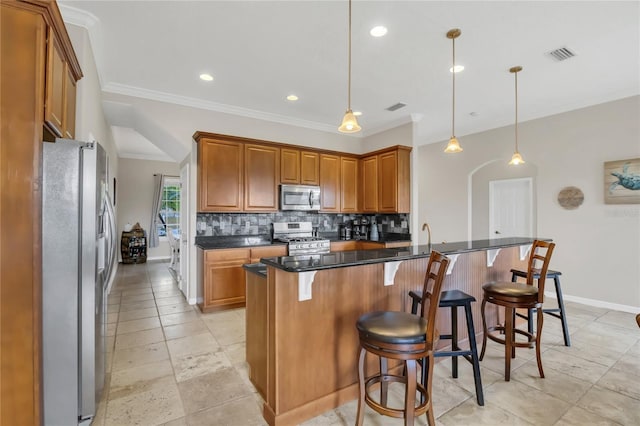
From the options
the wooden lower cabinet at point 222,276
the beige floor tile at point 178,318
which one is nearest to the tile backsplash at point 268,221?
the wooden lower cabinet at point 222,276

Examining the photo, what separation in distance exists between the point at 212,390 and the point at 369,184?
418 cm

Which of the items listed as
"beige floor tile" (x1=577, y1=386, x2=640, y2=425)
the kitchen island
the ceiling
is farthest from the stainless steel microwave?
"beige floor tile" (x1=577, y1=386, x2=640, y2=425)

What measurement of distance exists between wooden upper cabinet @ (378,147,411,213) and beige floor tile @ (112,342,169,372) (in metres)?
3.79

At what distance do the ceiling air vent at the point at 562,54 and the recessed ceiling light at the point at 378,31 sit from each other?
182 centimetres

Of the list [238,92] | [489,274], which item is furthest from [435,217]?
[238,92]

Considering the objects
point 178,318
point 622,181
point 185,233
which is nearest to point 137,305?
point 178,318

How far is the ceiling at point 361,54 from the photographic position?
243 centimetres

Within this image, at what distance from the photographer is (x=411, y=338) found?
151 cm

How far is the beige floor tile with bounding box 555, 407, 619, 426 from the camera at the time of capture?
6.07ft

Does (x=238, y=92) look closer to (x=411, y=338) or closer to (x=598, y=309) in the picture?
(x=411, y=338)

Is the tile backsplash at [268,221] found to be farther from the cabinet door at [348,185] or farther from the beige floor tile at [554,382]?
the beige floor tile at [554,382]

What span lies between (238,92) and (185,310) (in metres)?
3.12

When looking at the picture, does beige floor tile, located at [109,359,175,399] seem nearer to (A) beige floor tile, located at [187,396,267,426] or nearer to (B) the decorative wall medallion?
(A) beige floor tile, located at [187,396,267,426]

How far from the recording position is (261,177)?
4.61 m
